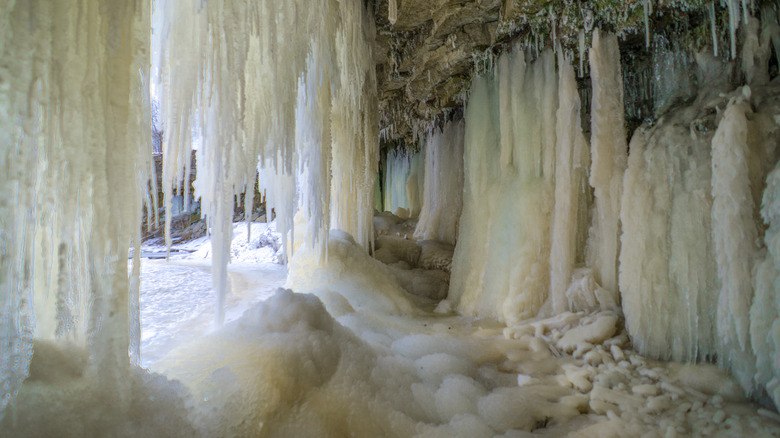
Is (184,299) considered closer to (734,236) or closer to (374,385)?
Result: (374,385)

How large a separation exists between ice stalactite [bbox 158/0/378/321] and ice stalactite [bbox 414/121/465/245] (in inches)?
111

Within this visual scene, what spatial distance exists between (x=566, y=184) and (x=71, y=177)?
450cm

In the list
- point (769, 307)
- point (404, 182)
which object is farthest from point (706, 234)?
point (404, 182)

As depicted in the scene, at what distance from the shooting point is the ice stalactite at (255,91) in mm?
2596

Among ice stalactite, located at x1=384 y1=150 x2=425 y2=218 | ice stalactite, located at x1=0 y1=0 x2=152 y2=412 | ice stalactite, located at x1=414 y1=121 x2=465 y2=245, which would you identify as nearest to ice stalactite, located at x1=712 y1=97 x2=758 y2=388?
ice stalactite, located at x1=0 y1=0 x2=152 y2=412

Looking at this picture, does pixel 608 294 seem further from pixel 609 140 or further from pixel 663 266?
pixel 609 140

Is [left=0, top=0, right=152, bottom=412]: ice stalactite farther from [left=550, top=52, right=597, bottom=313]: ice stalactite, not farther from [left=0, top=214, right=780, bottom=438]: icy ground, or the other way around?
[left=550, top=52, right=597, bottom=313]: ice stalactite

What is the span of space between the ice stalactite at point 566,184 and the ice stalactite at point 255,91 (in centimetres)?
248

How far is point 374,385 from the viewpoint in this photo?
8.81ft

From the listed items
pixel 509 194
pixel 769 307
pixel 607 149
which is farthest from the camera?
pixel 509 194

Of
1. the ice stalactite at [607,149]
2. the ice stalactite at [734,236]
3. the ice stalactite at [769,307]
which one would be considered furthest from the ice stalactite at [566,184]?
the ice stalactite at [769,307]

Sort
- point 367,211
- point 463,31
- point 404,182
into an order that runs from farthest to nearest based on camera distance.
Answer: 1. point 404,182
2. point 367,211
3. point 463,31

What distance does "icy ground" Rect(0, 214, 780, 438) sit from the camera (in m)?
1.76

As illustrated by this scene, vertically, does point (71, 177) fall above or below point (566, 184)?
below
